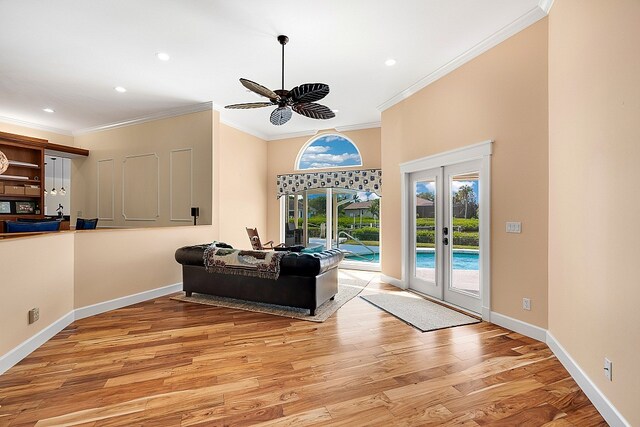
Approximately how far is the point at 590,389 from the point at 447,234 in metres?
2.37

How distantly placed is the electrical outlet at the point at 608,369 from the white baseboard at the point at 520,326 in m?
1.13

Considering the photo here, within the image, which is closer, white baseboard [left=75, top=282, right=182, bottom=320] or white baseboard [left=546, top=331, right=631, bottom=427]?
white baseboard [left=546, top=331, right=631, bottom=427]

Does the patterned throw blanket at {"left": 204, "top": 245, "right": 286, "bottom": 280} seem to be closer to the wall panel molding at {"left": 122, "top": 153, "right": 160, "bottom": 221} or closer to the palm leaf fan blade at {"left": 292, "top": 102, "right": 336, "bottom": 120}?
the palm leaf fan blade at {"left": 292, "top": 102, "right": 336, "bottom": 120}

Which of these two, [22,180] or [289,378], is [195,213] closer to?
[22,180]

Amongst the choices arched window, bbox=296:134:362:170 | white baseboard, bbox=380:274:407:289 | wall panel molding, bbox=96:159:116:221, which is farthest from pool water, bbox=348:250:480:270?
wall panel molding, bbox=96:159:116:221

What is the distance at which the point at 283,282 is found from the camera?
3807 millimetres

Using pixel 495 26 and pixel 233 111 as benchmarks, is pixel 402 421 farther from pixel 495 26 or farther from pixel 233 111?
pixel 233 111

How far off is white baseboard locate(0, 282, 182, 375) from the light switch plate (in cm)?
474

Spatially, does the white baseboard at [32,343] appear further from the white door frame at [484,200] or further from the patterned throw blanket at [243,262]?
the white door frame at [484,200]

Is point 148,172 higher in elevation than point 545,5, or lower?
lower

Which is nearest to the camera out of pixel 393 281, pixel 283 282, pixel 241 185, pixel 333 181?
pixel 283 282

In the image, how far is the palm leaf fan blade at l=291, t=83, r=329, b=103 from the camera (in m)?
3.05

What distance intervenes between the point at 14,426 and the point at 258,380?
142 centimetres

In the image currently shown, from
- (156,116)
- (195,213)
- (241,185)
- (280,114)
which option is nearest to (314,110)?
(280,114)
